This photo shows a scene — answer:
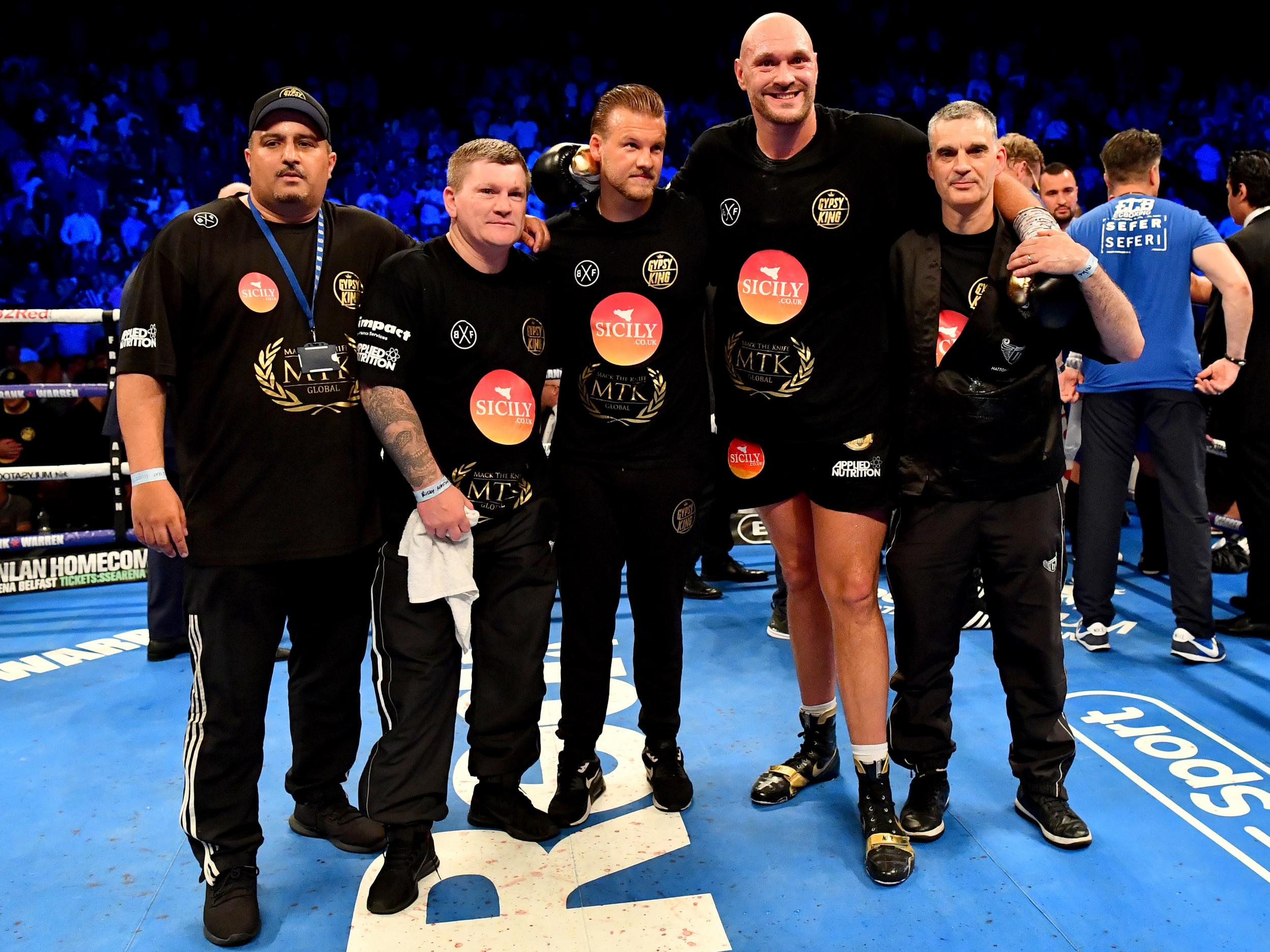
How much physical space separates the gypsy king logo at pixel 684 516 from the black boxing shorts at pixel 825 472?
0.43 feet

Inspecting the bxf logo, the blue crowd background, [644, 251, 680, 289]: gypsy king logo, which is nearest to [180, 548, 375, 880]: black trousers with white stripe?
[644, 251, 680, 289]: gypsy king logo

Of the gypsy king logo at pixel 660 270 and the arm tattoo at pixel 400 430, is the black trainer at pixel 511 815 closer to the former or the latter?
the arm tattoo at pixel 400 430

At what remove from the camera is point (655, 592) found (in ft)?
7.07

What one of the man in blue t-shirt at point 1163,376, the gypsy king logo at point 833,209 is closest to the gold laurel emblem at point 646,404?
the gypsy king logo at point 833,209

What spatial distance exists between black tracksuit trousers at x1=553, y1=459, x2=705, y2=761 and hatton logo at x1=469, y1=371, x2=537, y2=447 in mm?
→ 177

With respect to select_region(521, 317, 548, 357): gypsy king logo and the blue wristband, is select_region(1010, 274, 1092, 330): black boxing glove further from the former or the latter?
the blue wristband

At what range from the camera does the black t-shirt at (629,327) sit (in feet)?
6.64

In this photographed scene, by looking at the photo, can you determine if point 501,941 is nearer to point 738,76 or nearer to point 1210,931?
point 1210,931

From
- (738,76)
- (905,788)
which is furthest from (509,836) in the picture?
(738,76)

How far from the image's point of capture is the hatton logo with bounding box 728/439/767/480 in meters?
2.11

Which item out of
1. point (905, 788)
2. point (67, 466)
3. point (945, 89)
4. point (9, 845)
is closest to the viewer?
point (9, 845)

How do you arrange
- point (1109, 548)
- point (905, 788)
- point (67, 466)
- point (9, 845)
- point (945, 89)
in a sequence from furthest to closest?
1. point (945, 89)
2. point (67, 466)
3. point (1109, 548)
4. point (905, 788)
5. point (9, 845)

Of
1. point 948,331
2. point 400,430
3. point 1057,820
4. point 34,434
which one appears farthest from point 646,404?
point 34,434

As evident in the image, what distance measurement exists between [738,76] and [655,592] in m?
1.15
